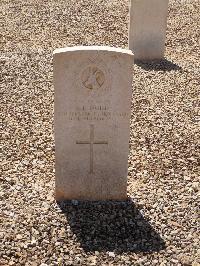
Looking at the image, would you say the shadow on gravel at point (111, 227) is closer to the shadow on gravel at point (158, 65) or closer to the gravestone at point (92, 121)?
the gravestone at point (92, 121)

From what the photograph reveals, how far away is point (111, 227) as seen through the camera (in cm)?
459

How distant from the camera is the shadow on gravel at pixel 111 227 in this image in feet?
14.3

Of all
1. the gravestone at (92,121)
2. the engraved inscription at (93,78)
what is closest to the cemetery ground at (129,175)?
the gravestone at (92,121)

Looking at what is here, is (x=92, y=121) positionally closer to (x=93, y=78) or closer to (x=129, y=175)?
(x=93, y=78)

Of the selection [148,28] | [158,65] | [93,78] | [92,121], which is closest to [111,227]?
[92,121]

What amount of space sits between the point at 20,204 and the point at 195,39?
7.84 meters

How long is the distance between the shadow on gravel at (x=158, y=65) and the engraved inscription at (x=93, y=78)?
501cm

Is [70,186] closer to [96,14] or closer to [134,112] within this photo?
[134,112]

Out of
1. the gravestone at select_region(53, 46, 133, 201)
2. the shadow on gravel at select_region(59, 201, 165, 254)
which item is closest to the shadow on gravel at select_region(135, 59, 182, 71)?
the gravestone at select_region(53, 46, 133, 201)

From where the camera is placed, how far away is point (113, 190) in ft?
16.6

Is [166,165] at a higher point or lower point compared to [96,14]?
lower

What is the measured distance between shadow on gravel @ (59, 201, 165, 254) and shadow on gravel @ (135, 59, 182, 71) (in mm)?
4906

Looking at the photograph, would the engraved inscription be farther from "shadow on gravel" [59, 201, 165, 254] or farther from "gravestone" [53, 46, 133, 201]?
"shadow on gravel" [59, 201, 165, 254]

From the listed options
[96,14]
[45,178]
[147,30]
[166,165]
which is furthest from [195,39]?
[45,178]
